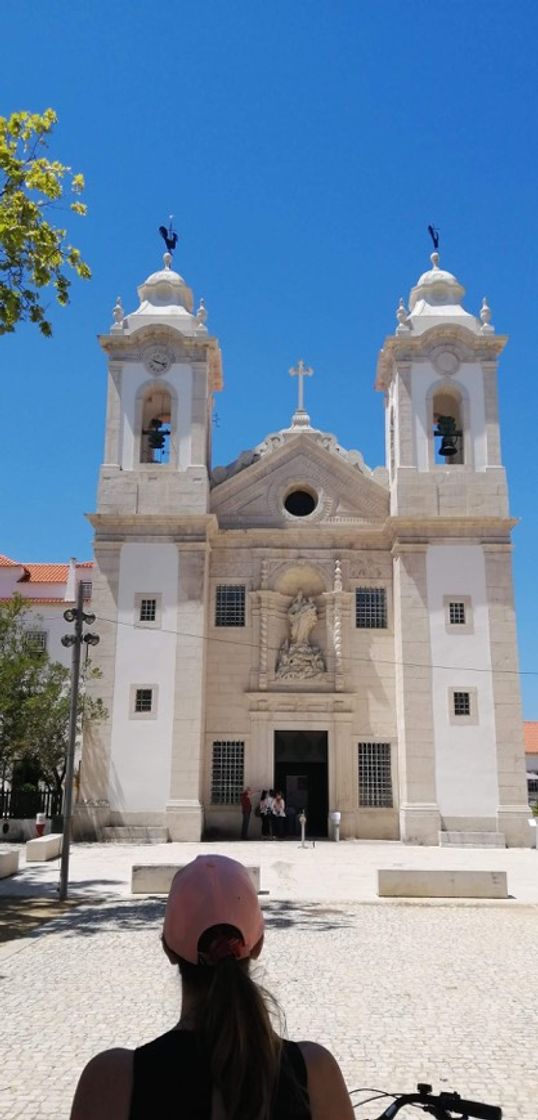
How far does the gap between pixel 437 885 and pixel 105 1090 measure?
13368 millimetres

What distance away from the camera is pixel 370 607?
27547mm

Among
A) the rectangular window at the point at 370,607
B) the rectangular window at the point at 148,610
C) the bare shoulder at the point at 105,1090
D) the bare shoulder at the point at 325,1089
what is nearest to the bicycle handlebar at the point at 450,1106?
the bare shoulder at the point at 325,1089

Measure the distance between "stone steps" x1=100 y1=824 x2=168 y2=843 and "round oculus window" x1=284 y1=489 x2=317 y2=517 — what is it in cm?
1074

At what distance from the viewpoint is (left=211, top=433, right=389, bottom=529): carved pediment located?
28.3 m

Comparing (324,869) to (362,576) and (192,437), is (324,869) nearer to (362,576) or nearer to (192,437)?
(362,576)

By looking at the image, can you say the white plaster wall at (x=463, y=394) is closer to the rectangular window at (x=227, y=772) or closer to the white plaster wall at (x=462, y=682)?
the white plaster wall at (x=462, y=682)

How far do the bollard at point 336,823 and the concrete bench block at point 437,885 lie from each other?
35.6 ft

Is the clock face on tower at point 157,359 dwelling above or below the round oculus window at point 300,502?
above

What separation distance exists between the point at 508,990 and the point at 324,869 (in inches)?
400

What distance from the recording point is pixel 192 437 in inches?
1102

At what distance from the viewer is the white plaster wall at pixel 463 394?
1087 inches

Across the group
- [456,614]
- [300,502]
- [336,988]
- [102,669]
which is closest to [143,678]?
[102,669]

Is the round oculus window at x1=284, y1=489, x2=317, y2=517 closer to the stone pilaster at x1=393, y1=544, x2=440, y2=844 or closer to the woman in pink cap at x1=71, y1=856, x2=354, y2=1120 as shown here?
the stone pilaster at x1=393, y1=544, x2=440, y2=844

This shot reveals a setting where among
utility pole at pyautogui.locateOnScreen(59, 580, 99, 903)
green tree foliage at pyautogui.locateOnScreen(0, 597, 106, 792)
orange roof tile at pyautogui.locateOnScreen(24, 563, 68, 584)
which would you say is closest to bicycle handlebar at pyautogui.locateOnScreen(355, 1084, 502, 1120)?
utility pole at pyautogui.locateOnScreen(59, 580, 99, 903)
